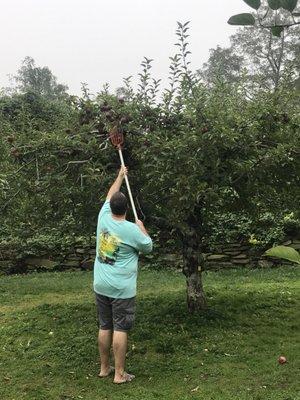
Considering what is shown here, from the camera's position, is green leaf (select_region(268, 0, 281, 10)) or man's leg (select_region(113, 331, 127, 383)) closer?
green leaf (select_region(268, 0, 281, 10))

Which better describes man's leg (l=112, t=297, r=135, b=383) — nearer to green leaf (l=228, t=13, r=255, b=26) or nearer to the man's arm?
the man's arm

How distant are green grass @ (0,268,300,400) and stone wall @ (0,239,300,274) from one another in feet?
11.9

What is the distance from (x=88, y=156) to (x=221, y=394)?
255cm

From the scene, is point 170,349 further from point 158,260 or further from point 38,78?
point 38,78

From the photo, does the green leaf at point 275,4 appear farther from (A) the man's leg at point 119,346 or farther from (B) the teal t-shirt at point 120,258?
(A) the man's leg at point 119,346

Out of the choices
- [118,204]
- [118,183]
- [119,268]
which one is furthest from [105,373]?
[118,183]

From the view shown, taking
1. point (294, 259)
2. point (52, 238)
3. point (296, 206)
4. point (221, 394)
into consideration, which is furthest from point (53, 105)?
point (294, 259)

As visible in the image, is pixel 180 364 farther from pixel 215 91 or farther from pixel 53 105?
pixel 53 105

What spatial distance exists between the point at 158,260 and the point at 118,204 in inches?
296

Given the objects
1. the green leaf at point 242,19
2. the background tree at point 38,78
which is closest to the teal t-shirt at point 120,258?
the green leaf at point 242,19

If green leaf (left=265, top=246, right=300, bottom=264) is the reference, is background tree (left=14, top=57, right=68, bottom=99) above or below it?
above

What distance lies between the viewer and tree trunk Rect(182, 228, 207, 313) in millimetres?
6305

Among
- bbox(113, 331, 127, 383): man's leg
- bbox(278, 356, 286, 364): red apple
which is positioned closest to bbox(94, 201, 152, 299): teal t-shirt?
bbox(113, 331, 127, 383): man's leg

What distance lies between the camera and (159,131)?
5273mm
